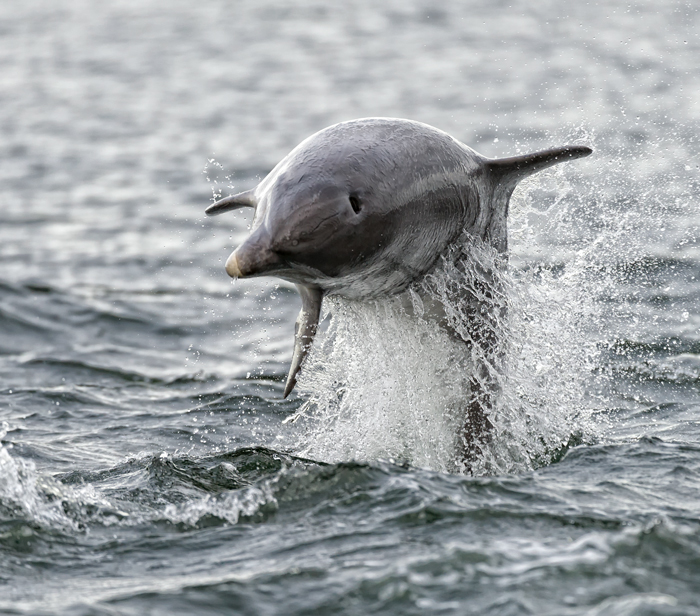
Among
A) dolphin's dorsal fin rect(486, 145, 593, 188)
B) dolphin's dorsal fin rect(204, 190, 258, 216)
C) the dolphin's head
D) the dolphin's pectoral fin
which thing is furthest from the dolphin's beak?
dolphin's dorsal fin rect(486, 145, 593, 188)

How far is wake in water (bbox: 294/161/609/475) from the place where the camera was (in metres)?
8.00

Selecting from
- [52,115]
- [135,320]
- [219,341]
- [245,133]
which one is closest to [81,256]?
[135,320]

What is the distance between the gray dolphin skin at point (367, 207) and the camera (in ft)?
21.2

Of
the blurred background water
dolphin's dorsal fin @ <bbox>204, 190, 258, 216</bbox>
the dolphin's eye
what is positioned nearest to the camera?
the blurred background water

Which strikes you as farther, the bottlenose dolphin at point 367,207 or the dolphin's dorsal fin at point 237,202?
the dolphin's dorsal fin at point 237,202

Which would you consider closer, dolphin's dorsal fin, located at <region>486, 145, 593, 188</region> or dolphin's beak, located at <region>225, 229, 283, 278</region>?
dolphin's beak, located at <region>225, 229, 283, 278</region>

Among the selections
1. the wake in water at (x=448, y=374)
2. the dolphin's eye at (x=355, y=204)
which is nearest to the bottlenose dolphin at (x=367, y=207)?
the dolphin's eye at (x=355, y=204)

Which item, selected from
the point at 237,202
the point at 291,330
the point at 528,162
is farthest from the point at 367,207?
the point at 291,330

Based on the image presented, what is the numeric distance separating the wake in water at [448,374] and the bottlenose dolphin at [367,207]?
308 millimetres

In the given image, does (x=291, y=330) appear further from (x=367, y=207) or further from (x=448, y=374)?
(x=367, y=207)

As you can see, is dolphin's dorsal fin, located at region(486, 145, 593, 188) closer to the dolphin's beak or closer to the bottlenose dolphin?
the bottlenose dolphin

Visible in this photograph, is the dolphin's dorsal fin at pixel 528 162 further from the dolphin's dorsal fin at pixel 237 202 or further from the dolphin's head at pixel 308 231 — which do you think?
the dolphin's dorsal fin at pixel 237 202

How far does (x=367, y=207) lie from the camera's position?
6.78 m

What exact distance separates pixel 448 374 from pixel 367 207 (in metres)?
2.03
